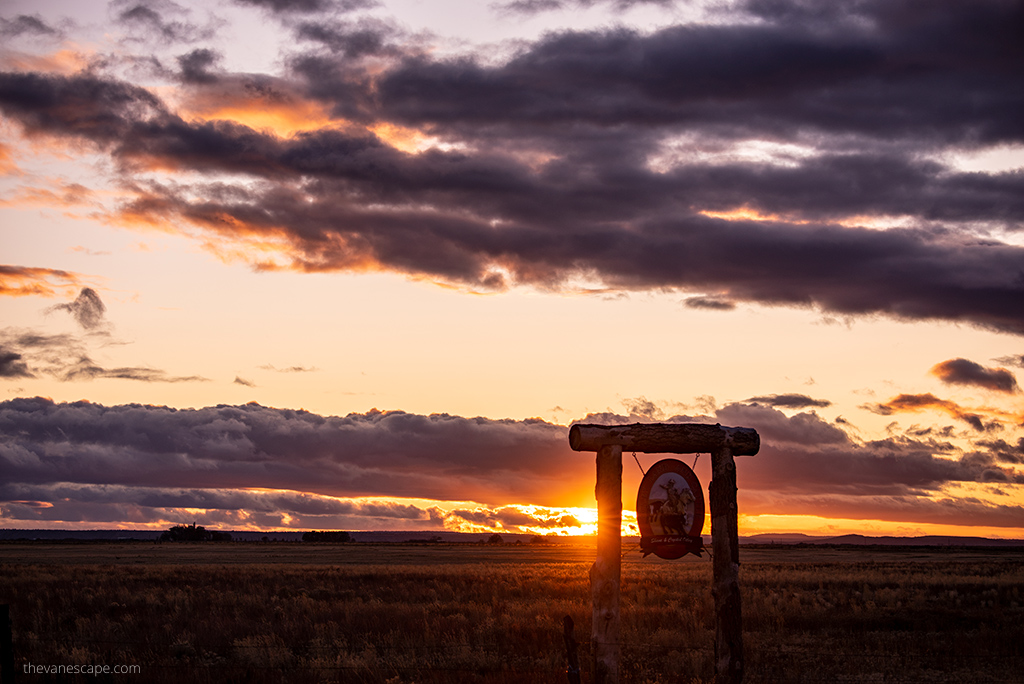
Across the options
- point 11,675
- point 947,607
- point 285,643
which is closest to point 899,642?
point 947,607

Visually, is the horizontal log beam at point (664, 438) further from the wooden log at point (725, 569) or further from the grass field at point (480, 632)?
the grass field at point (480, 632)

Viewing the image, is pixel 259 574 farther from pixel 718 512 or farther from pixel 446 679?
pixel 718 512

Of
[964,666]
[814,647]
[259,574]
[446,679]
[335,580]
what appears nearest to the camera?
[446,679]

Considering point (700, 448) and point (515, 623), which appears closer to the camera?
point (700, 448)

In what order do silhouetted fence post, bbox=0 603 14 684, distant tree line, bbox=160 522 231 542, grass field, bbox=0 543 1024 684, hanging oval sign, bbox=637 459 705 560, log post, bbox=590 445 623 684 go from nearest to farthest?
hanging oval sign, bbox=637 459 705 560 → log post, bbox=590 445 623 684 → silhouetted fence post, bbox=0 603 14 684 → grass field, bbox=0 543 1024 684 → distant tree line, bbox=160 522 231 542

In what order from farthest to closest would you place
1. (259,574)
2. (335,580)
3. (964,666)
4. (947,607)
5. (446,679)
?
(259,574) < (335,580) < (947,607) < (964,666) < (446,679)

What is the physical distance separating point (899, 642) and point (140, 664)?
1798 cm

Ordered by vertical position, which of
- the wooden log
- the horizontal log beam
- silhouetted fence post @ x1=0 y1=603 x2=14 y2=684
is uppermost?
the horizontal log beam

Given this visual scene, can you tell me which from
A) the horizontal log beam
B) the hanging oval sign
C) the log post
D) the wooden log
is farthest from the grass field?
the horizontal log beam

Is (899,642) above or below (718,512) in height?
below

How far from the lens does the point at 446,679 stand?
14438 millimetres

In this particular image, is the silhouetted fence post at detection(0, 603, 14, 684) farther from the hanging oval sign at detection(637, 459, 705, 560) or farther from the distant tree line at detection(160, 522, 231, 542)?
the distant tree line at detection(160, 522, 231, 542)

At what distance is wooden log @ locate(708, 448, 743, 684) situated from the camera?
36.6 feet

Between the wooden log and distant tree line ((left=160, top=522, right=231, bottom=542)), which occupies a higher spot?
the wooden log
